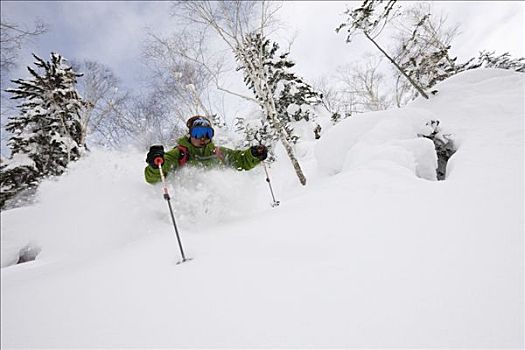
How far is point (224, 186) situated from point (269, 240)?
2025mm

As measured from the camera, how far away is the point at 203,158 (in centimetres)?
421

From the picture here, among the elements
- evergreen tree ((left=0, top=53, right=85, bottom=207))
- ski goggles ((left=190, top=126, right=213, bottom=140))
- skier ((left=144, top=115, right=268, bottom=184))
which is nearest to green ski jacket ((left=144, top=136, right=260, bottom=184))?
skier ((left=144, top=115, right=268, bottom=184))

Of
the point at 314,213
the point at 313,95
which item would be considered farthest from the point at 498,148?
the point at 313,95

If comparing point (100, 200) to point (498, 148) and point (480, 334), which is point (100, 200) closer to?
point (480, 334)

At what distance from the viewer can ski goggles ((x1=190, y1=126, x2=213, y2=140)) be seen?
13.3 ft

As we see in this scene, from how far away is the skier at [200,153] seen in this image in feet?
12.9

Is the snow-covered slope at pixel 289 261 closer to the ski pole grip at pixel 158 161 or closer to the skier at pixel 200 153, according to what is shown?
the skier at pixel 200 153

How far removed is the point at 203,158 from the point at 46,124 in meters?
11.8

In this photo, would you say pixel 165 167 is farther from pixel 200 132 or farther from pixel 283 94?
pixel 283 94

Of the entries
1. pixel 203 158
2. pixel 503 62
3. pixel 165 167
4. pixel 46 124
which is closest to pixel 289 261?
pixel 165 167

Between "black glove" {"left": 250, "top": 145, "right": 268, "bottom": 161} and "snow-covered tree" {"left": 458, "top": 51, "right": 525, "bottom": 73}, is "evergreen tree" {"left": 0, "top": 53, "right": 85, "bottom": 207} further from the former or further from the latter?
"snow-covered tree" {"left": 458, "top": 51, "right": 525, "bottom": 73}

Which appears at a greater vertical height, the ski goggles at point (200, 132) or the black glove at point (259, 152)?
the ski goggles at point (200, 132)

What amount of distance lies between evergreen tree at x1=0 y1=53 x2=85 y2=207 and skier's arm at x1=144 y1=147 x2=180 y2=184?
10110 millimetres

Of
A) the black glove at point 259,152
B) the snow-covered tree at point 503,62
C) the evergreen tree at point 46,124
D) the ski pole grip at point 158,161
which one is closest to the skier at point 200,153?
the black glove at point 259,152
